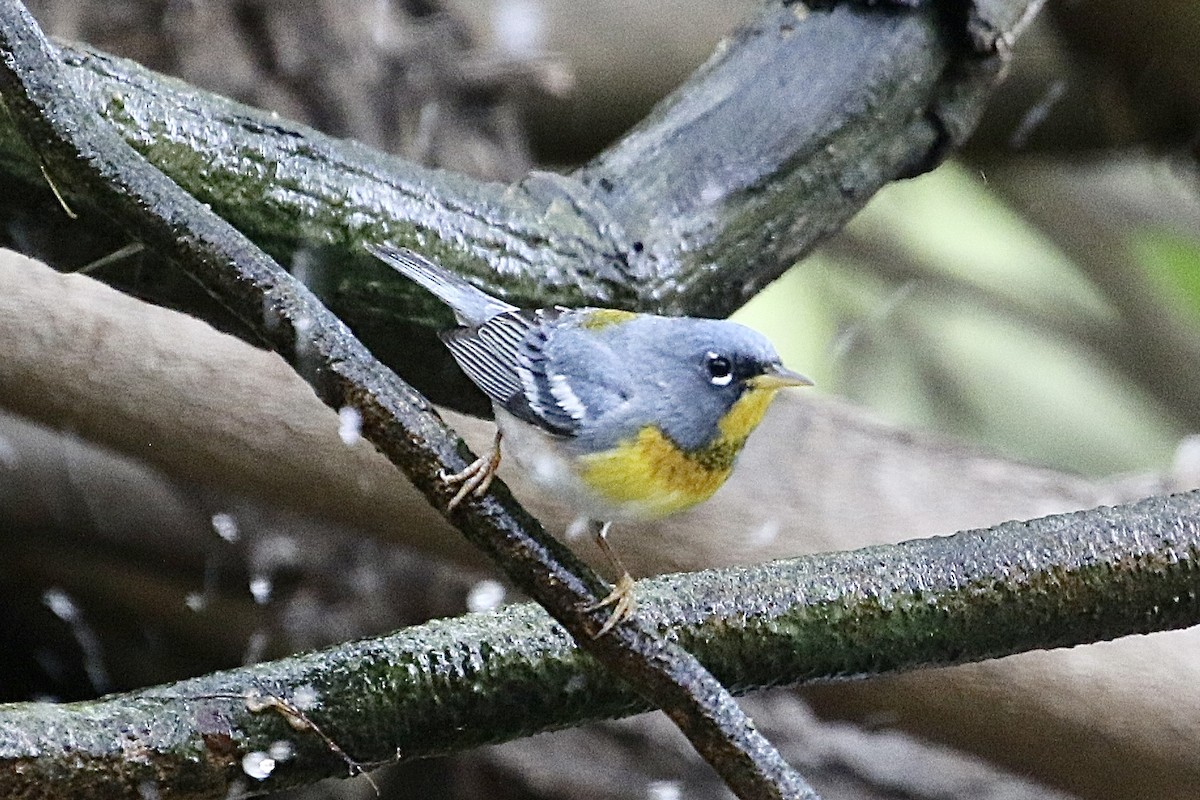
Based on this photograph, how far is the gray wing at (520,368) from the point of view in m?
1.74

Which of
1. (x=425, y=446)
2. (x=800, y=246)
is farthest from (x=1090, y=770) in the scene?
(x=425, y=446)

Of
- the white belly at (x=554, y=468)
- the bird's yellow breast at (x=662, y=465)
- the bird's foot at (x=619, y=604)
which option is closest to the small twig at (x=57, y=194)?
the white belly at (x=554, y=468)

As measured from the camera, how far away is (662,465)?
1689 mm

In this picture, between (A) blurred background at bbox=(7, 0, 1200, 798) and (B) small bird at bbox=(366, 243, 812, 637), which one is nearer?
(B) small bird at bbox=(366, 243, 812, 637)

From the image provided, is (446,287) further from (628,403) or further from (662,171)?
(662,171)

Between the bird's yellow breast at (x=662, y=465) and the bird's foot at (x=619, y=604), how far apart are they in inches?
6.4

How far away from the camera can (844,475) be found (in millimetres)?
2875

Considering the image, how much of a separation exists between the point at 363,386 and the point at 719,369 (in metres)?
→ 0.52

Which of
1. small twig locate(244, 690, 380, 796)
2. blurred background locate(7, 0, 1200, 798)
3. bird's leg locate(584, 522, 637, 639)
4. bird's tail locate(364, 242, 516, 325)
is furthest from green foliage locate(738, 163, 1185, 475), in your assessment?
small twig locate(244, 690, 380, 796)

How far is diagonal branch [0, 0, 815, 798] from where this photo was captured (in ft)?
4.31

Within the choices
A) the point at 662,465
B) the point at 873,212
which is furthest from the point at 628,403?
the point at 873,212

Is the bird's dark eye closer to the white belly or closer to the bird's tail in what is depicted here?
the white belly

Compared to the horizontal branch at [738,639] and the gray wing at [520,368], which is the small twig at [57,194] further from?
the horizontal branch at [738,639]

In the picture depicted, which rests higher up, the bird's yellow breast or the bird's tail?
the bird's tail
